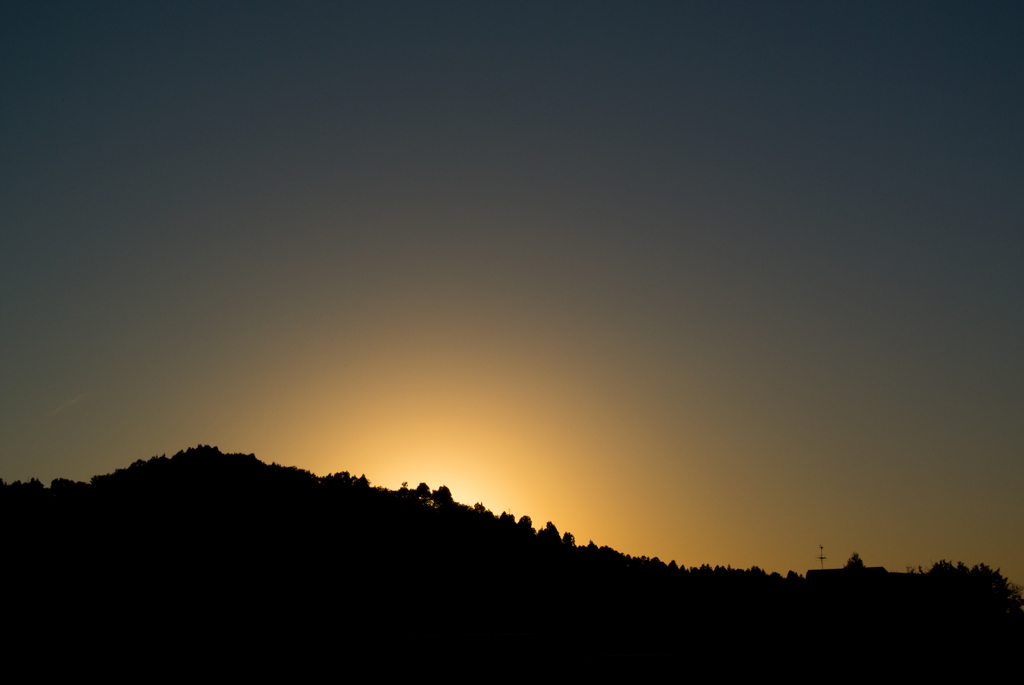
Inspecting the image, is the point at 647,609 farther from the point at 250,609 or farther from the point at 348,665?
the point at 348,665

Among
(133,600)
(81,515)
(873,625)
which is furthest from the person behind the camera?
(81,515)

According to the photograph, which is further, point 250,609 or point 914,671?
point 250,609

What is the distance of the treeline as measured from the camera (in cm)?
4909

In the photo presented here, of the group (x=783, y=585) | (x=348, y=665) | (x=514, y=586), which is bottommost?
(x=348, y=665)

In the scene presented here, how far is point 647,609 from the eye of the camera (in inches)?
2035

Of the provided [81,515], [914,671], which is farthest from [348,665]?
[81,515]

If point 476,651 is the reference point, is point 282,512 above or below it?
above

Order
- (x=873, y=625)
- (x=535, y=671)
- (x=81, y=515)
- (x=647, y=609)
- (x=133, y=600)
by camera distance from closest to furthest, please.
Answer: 1. (x=535, y=671)
2. (x=873, y=625)
3. (x=647, y=609)
4. (x=133, y=600)
5. (x=81, y=515)

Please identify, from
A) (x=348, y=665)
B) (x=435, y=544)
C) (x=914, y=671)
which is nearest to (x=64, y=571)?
(x=435, y=544)

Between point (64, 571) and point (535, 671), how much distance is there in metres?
58.2

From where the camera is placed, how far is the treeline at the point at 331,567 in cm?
4909

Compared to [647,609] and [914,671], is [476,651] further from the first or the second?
[647,609]

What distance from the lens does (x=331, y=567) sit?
6825 centimetres

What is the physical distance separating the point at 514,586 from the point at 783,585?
24.2 m
